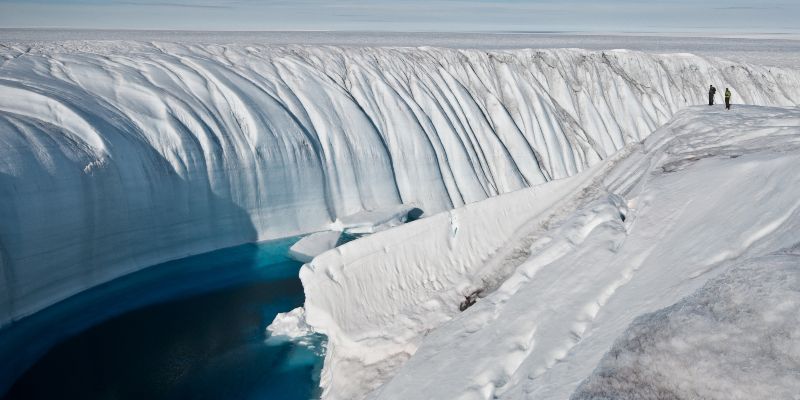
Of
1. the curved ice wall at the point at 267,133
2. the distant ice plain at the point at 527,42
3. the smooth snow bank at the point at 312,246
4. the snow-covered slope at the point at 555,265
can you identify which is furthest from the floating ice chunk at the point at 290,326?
the distant ice plain at the point at 527,42

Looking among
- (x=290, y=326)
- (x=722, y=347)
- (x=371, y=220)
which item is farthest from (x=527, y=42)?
(x=722, y=347)

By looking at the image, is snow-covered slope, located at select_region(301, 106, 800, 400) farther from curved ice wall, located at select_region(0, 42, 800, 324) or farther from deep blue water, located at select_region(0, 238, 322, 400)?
curved ice wall, located at select_region(0, 42, 800, 324)

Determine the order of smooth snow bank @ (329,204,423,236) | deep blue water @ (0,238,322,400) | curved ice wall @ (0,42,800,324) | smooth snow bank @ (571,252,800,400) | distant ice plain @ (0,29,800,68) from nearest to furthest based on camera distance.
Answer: smooth snow bank @ (571,252,800,400), deep blue water @ (0,238,322,400), curved ice wall @ (0,42,800,324), smooth snow bank @ (329,204,423,236), distant ice plain @ (0,29,800,68)

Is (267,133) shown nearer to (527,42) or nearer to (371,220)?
(371,220)

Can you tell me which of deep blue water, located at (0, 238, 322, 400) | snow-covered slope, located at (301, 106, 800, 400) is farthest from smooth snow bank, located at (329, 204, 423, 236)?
snow-covered slope, located at (301, 106, 800, 400)

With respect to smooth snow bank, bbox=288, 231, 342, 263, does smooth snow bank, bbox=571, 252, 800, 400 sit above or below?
above

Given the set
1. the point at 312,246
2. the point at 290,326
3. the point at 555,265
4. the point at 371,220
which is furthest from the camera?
the point at 371,220
